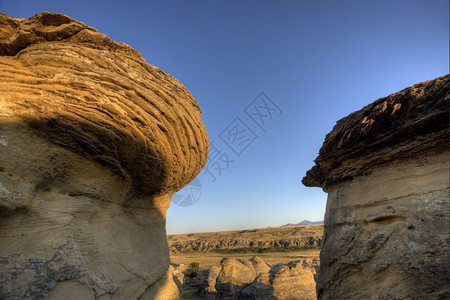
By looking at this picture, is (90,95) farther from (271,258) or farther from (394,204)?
(271,258)

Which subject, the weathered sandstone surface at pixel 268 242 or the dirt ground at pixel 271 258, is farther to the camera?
the weathered sandstone surface at pixel 268 242

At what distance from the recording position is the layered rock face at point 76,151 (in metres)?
2.52

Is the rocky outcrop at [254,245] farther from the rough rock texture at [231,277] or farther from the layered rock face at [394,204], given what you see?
the layered rock face at [394,204]

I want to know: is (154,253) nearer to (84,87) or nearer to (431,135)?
(84,87)

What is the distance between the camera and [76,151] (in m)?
2.94

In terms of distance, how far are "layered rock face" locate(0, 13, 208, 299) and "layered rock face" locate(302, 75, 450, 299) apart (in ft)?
9.27

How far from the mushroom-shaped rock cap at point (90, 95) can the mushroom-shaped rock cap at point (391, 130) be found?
105 inches

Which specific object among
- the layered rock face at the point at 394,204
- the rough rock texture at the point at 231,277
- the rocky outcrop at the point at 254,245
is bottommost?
the rocky outcrop at the point at 254,245

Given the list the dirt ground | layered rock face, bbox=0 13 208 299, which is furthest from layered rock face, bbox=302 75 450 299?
the dirt ground

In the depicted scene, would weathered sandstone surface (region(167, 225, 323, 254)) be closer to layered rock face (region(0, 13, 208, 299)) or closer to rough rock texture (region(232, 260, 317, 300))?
rough rock texture (region(232, 260, 317, 300))

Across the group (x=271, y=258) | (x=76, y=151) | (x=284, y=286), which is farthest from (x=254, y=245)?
(x=76, y=151)

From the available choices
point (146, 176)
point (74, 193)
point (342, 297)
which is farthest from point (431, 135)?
point (74, 193)

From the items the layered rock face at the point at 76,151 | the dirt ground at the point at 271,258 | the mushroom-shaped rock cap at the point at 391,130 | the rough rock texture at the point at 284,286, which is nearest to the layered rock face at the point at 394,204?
the mushroom-shaped rock cap at the point at 391,130

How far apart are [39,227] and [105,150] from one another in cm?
113
